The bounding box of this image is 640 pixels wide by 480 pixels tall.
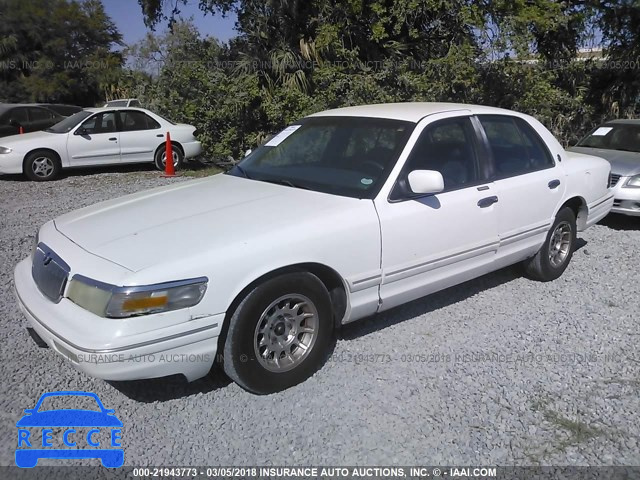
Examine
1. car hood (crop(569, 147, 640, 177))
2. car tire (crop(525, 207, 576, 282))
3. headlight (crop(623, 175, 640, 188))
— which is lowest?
car tire (crop(525, 207, 576, 282))

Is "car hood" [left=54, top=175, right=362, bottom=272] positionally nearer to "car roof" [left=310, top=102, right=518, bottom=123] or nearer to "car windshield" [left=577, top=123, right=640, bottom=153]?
"car roof" [left=310, top=102, right=518, bottom=123]

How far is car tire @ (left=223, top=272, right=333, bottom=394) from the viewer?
10.6 ft

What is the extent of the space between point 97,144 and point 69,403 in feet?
29.4

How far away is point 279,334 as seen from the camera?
136 inches

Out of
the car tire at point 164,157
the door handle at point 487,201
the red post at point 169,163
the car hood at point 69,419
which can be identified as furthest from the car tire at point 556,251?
the car tire at point 164,157

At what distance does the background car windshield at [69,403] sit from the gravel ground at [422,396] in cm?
9

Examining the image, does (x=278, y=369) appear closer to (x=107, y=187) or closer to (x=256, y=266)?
(x=256, y=266)

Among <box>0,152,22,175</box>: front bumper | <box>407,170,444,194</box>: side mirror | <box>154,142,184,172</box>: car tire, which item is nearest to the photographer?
<box>407,170,444,194</box>: side mirror

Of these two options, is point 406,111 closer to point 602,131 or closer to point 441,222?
point 441,222

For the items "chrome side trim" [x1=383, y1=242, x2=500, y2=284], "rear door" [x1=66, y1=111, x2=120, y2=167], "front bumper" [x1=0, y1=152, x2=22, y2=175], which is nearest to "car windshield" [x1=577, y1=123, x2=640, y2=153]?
"chrome side trim" [x1=383, y1=242, x2=500, y2=284]

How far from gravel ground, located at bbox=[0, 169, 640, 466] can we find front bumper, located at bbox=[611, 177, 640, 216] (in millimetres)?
2731

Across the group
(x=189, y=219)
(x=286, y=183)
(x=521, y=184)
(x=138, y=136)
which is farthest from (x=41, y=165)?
(x=521, y=184)

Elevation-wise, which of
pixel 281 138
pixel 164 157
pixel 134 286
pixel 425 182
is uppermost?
pixel 281 138

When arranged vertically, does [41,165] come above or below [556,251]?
below
